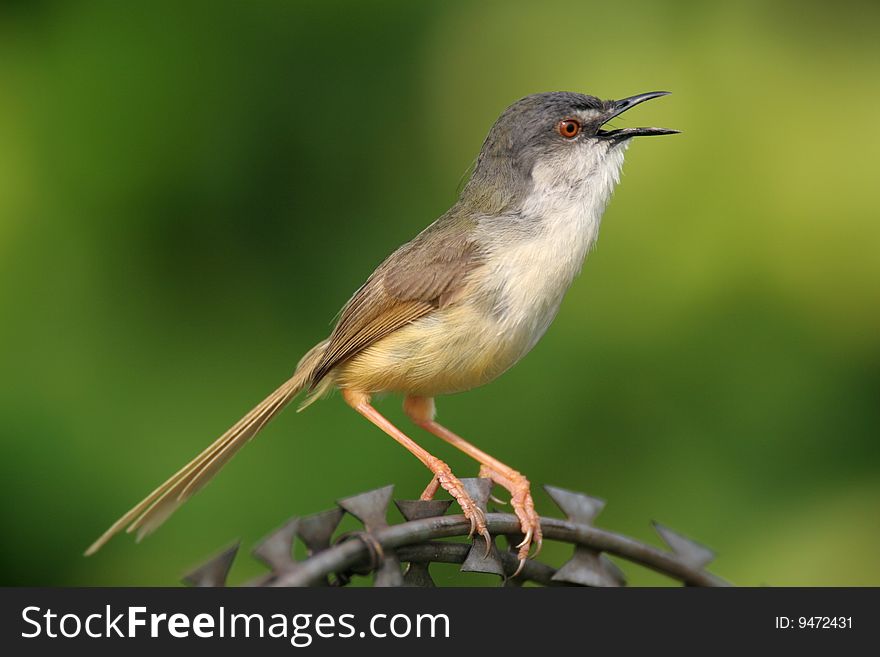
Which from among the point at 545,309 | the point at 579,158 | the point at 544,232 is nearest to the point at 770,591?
the point at 545,309

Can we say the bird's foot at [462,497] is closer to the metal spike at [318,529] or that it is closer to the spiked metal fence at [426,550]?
the spiked metal fence at [426,550]

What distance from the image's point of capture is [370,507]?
2.01 meters

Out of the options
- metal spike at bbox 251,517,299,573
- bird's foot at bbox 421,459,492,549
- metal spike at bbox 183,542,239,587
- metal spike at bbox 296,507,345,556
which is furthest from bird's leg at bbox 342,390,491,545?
metal spike at bbox 183,542,239,587

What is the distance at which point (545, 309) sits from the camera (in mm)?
3182

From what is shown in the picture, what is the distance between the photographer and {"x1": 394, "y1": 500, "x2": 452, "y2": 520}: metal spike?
212 cm

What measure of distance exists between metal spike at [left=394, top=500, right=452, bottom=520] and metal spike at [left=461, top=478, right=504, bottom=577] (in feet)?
0.44

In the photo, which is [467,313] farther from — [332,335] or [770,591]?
[770,591]

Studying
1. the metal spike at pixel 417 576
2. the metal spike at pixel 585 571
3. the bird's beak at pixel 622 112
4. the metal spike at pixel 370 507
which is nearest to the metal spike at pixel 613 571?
the metal spike at pixel 585 571

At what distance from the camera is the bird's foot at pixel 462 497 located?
2430 millimetres

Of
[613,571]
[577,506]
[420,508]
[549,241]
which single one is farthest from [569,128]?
[420,508]

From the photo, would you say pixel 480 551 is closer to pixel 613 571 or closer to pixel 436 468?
pixel 613 571

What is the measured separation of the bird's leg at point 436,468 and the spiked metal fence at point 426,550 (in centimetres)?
4

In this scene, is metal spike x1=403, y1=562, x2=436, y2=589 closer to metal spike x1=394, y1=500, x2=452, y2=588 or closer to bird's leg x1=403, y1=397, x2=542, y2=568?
metal spike x1=394, y1=500, x2=452, y2=588

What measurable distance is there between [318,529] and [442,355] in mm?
1311
